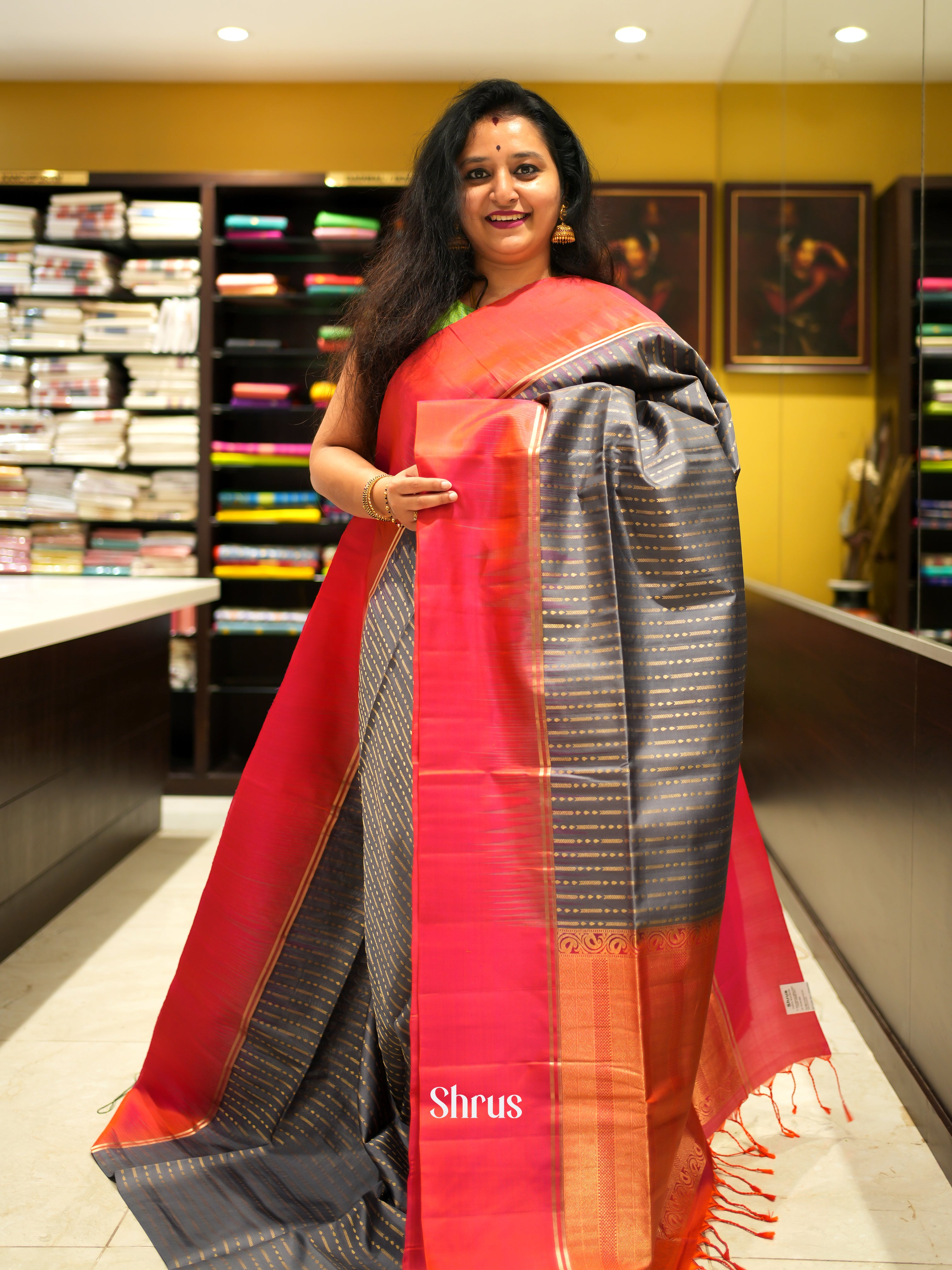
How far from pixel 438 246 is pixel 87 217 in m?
3.19

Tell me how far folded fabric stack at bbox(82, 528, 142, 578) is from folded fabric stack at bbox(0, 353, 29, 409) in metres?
0.60

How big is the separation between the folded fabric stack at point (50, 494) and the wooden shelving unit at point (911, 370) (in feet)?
10.6

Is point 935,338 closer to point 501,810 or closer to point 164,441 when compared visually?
point 501,810

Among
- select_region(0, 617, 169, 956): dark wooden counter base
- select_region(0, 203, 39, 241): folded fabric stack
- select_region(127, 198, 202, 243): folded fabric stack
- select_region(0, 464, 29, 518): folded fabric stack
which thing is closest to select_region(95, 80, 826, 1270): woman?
select_region(0, 617, 169, 956): dark wooden counter base

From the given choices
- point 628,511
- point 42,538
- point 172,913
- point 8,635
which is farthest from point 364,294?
point 42,538

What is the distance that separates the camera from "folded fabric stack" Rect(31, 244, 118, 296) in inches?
162

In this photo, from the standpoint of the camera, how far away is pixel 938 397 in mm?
1896

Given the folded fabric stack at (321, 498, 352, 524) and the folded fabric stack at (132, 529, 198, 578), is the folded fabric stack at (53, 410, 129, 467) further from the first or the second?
the folded fabric stack at (321, 498, 352, 524)

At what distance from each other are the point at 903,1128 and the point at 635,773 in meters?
1.01

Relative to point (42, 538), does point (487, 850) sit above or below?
below

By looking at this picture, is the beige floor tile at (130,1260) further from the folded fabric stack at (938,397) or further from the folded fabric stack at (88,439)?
the folded fabric stack at (88,439)

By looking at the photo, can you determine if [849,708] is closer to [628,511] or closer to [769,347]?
[628,511]

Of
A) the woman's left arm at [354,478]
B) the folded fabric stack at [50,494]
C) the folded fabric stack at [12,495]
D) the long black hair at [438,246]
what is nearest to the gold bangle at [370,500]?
the woman's left arm at [354,478]

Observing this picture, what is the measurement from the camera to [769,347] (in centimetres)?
383
